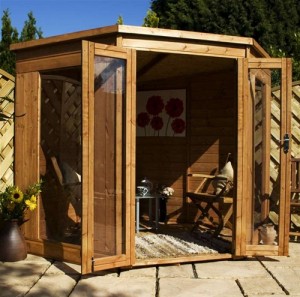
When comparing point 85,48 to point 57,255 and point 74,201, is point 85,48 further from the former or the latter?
point 57,255

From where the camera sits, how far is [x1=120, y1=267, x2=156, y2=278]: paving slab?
4.15 m

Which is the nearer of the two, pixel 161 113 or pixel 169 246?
pixel 169 246

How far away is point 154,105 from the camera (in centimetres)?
683

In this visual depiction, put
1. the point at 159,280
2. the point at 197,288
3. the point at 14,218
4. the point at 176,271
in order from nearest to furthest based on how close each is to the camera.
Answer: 1. the point at 197,288
2. the point at 159,280
3. the point at 176,271
4. the point at 14,218

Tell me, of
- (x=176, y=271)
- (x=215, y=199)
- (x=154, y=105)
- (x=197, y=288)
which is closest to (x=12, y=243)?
(x=176, y=271)

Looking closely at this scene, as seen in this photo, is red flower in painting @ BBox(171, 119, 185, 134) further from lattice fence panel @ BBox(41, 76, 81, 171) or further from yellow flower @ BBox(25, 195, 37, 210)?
yellow flower @ BBox(25, 195, 37, 210)

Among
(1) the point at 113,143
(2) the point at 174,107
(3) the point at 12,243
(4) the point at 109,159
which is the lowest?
(3) the point at 12,243

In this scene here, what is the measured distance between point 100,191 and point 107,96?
77cm

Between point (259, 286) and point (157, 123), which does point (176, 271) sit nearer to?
point (259, 286)

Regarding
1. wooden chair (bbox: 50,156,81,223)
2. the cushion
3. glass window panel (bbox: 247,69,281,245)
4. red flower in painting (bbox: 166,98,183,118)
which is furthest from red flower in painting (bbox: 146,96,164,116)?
wooden chair (bbox: 50,156,81,223)

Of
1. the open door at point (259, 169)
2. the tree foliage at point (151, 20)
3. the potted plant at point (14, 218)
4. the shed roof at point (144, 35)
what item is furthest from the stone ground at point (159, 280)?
the tree foliage at point (151, 20)

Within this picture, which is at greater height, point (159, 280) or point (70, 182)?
point (70, 182)

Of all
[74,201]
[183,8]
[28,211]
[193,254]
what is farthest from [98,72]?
[183,8]

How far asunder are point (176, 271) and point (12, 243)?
1.46 m
